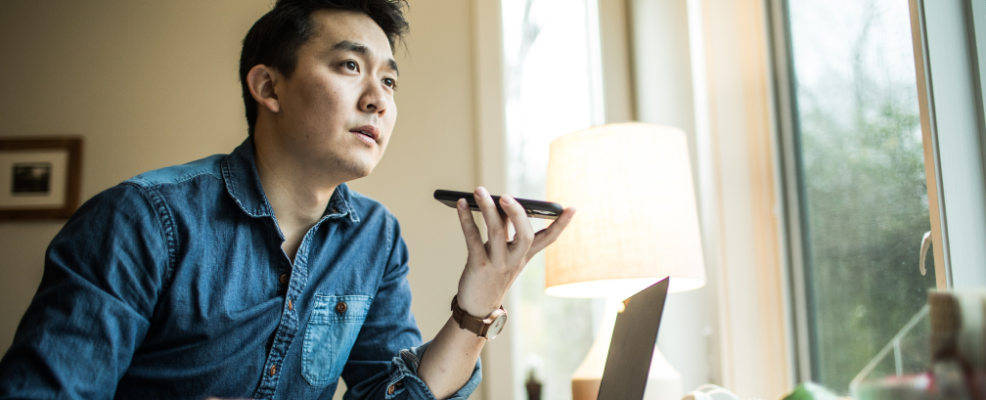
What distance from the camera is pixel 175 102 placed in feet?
6.38

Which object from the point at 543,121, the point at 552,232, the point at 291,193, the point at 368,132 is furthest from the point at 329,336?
the point at 543,121

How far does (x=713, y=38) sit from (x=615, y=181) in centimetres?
67

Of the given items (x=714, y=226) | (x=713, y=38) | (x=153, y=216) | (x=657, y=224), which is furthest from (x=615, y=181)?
(x=153, y=216)

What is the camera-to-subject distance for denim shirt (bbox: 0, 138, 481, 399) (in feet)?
2.49

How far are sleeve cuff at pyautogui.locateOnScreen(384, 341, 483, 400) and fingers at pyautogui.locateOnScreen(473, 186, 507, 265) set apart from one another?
231mm

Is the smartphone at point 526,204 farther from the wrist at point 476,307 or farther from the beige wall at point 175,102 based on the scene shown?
the beige wall at point 175,102

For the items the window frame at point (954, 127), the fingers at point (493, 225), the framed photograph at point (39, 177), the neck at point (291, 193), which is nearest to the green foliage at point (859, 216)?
the window frame at point (954, 127)

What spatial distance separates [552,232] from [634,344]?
0.73 ft

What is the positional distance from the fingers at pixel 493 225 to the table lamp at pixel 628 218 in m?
0.30

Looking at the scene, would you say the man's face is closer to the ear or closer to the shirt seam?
the ear

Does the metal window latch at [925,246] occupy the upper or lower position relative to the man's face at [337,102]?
lower

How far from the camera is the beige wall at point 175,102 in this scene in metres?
1.89

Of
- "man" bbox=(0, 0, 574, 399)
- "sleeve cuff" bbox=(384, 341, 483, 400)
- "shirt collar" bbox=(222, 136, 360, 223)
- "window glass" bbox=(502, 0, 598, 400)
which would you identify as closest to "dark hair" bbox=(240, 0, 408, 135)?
"man" bbox=(0, 0, 574, 399)

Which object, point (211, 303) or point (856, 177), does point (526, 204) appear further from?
point (856, 177)
